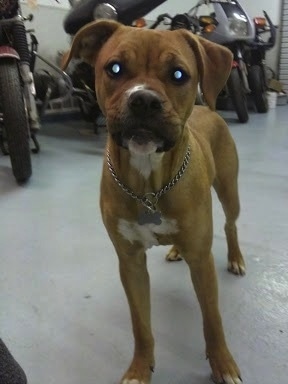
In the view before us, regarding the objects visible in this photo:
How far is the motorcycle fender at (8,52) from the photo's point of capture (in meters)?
2.61

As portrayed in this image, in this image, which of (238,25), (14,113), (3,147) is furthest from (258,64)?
(14,113)

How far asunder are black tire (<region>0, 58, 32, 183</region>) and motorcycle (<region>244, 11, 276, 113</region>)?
11.1 feet

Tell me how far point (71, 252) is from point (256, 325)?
83 cm

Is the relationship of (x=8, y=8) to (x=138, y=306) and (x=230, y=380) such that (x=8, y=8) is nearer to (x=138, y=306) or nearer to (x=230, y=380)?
→ (x=138, y=306)

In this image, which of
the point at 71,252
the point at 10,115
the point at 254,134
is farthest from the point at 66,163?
the point at 254,134

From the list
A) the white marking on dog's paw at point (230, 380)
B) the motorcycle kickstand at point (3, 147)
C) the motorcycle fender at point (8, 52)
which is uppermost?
the motorcycle fender at point (8, 52)

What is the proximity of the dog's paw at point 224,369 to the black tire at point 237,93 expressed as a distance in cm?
371

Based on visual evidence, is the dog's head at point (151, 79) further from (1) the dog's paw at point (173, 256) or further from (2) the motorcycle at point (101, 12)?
(2) the motorcycle at point (101, 12)

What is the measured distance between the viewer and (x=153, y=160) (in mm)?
1165

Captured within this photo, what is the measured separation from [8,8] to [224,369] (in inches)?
98.9

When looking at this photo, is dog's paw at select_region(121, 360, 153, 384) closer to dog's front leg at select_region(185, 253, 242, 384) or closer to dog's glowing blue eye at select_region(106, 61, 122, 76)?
dog's front leg at select_region(185, 253, 242, 384)

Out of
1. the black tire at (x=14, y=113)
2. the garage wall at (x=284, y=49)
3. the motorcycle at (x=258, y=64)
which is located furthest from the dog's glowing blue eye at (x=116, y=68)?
the garage wall at (x=284, y=49)

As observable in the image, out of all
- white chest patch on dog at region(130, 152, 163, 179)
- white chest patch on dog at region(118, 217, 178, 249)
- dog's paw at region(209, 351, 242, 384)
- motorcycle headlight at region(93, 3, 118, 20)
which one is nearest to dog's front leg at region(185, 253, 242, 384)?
dog's paw at region(209, 351, 242, 384)

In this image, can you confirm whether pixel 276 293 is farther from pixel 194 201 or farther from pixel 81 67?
pixel 81 67
